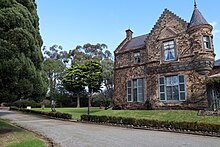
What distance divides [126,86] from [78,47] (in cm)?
3403

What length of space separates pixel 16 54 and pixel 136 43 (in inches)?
653

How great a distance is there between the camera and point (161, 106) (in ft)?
63.8

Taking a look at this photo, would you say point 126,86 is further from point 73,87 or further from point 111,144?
point 73,87

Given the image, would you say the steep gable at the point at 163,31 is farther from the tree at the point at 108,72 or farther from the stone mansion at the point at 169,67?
the tree at the point at 108,72

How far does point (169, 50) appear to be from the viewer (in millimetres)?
19781

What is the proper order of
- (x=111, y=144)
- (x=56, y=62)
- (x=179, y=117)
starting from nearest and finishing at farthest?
1. (x=111, y=144)
2. (x=179, y=117)
3. (x=56, y=62)

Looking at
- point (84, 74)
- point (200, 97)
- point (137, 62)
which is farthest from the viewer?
point (84, 74)

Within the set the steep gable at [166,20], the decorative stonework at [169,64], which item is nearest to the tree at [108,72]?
the decorative stonework at [169,64]

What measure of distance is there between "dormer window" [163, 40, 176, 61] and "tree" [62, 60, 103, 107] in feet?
59.8

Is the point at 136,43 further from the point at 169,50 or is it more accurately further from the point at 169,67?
the point at 169,67

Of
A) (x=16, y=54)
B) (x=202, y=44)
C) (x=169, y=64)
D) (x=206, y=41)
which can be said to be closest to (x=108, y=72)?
(x=169, y=64)

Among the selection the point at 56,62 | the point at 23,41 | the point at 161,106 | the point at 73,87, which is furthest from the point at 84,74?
the point at 23,41

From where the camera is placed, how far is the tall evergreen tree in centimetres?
963

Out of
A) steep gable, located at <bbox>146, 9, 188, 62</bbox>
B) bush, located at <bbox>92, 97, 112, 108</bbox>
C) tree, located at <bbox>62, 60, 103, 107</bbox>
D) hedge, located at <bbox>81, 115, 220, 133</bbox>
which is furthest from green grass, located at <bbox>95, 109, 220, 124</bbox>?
bush, located at <bbox>92, 97, 112, 108</bbox>
